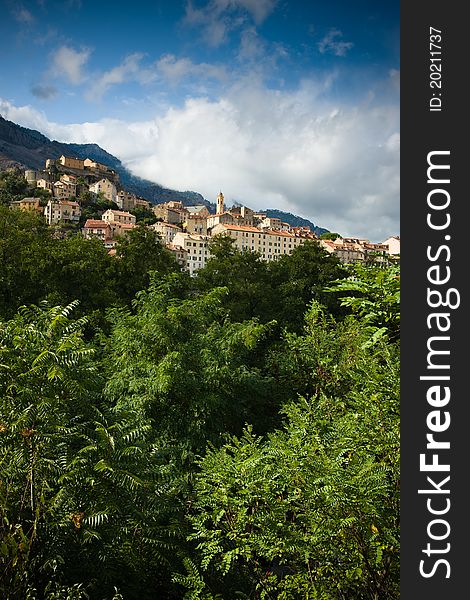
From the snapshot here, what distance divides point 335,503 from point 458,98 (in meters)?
3.48

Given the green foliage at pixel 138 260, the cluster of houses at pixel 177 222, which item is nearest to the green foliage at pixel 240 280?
the green foliage at pixel 138 260

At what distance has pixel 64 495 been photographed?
4.71m

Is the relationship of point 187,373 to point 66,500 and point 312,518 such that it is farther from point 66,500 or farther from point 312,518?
point 312,518

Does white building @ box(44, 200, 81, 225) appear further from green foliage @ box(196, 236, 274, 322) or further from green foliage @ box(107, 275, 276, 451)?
green foliage @ box(107, 275, 276, 451)

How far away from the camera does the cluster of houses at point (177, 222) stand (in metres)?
83.3

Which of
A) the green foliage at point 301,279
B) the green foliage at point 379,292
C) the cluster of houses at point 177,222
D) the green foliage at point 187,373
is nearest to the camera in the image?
the green foliage at point 379,292

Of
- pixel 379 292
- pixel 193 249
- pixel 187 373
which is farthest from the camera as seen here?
pixel 193 249

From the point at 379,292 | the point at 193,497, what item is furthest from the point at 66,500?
the point at 379,292

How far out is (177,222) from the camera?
12900 cm

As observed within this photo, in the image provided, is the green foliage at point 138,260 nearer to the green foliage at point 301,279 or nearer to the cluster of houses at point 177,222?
the green foliage at point 301,279

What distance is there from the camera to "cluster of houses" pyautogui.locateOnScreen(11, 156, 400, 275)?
8331 centimetres


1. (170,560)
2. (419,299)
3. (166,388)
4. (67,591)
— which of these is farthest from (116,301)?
(419,299)

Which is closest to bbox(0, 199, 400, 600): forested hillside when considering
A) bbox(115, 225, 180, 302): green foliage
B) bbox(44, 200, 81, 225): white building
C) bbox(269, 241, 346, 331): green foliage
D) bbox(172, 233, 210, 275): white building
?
bbox(115, 225, 180, 302): green foliage

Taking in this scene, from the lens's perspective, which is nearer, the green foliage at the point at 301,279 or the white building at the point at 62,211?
the green foliage at the point at 301,279
